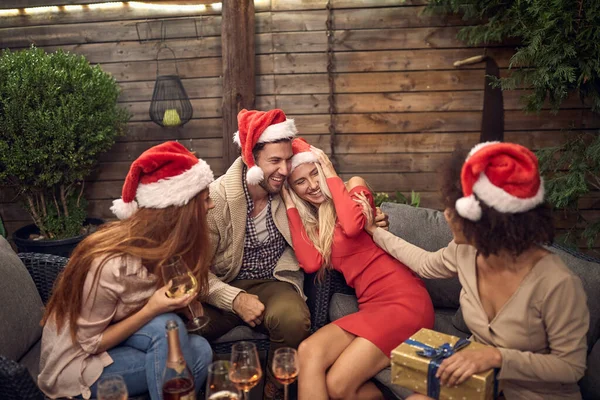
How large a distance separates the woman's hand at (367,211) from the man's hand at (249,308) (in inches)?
25.0

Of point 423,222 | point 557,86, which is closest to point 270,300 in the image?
point 423,222

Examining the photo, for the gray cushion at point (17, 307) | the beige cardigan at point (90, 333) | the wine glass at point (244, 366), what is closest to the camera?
the wine glass at point (244, 366)

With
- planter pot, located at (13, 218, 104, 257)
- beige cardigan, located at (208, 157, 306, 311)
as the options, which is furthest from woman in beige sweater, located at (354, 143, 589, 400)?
planter pot, located at (13, 218, 104, 257)

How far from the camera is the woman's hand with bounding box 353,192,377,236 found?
2598 mm

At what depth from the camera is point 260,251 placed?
2842 millimetres

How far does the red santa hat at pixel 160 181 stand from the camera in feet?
6.69

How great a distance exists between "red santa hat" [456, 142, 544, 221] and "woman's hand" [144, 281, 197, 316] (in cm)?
102

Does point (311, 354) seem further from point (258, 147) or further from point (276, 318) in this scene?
point (258, 147)

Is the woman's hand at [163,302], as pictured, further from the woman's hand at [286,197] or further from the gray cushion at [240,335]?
the woman's hand at [286,197]

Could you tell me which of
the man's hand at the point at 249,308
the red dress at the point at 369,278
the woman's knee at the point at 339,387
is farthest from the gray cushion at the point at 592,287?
the man's hand at the point at 249,308

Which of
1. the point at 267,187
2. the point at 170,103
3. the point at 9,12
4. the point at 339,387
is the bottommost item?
the point at 339,387

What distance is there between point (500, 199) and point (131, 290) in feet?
4.45

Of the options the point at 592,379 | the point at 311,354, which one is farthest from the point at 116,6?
A: the point at 592,379

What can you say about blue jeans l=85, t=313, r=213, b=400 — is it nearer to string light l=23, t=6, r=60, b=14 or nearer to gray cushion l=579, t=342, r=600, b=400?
gray cushion l=579, t=342, r=600, b=400
